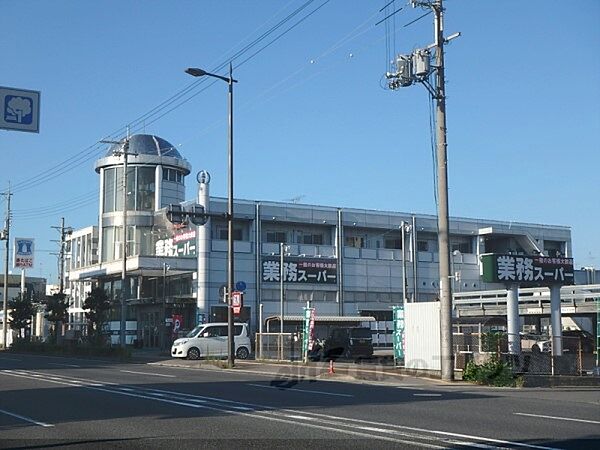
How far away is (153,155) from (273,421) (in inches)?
1999

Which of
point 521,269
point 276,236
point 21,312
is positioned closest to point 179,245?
point 276,236

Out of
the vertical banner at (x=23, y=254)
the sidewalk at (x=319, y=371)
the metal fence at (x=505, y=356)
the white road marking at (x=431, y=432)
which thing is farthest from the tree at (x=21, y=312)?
the white road marking at (x=431, y=432)

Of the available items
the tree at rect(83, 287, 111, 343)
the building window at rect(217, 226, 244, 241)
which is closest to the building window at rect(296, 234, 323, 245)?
the building window at rect(217, 226, 244, 241)

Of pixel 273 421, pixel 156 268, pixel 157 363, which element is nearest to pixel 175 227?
pixel 156 268

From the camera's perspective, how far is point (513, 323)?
90.0 feet

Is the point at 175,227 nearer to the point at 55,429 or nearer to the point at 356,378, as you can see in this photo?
the point at 356,378

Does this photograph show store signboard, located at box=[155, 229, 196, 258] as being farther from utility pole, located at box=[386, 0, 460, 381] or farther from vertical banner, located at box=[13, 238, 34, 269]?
utility pole, located at box=[386, 0, 460, 381]

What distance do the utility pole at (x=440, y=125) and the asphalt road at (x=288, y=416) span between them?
217 centimetres

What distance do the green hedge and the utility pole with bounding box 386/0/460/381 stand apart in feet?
73.0

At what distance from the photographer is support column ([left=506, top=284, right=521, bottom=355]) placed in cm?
2591

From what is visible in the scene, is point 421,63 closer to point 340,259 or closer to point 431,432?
point 431,432

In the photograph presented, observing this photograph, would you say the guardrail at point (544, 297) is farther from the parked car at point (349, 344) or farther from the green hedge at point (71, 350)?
the green hedge at point (71, 350)

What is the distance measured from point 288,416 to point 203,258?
4031cm

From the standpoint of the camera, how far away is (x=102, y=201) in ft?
208
